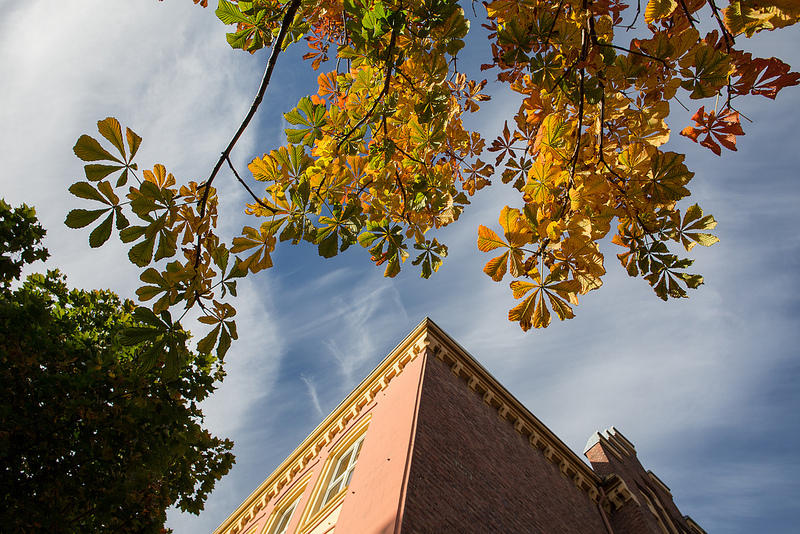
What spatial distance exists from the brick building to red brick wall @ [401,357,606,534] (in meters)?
0.03

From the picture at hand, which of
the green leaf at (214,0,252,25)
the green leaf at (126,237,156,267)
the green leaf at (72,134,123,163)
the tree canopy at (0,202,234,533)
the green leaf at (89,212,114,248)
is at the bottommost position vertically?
the green leaf at (126,237,156,267)

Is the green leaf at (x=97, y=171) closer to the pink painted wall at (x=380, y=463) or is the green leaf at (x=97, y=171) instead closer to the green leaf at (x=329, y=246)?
the green leaf at (x=329, y=246)

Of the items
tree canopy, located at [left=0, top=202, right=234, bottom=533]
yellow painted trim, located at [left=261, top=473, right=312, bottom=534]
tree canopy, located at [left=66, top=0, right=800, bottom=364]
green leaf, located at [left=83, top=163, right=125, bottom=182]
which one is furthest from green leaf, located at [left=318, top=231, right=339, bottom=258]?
yellow painted trim, located at [left=261, top=473, right=312, bottom=534]

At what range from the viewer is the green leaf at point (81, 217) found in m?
1.63

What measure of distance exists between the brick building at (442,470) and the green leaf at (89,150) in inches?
252

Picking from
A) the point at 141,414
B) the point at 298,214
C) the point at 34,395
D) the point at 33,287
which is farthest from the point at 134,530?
the point at 298,214

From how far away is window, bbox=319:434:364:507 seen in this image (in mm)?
10352

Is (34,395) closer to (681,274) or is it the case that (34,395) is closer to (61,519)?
(61,519)

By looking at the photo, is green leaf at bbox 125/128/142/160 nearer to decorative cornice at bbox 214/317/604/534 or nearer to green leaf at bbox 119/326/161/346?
green leaf at bbox 119/326/161/346

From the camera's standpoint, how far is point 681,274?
2150mm

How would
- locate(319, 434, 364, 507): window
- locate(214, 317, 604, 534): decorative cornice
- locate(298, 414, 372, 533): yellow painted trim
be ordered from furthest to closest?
locate(214, 317, 604, 534): decorative cornice → locate(319, 434, 364, 507): window → locate(298, 414, 372, 533): yellow painted trim

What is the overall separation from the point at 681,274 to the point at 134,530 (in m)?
7.35

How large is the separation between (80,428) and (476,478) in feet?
21.6

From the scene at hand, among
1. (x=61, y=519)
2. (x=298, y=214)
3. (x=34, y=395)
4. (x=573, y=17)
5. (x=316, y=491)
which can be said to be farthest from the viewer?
(x=316, y=491)
